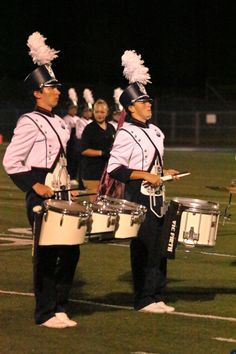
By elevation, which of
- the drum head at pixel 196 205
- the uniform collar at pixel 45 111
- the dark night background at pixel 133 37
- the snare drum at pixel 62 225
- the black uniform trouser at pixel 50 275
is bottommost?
the black uniform trouser at pixel 50 275

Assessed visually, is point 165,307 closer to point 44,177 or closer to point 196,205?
point 196,205

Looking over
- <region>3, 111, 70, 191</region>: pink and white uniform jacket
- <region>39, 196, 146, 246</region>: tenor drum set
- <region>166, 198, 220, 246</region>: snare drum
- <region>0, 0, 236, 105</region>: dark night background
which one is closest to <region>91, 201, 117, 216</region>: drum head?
<region>39, 196, 146, 246</region>: tenor drum set

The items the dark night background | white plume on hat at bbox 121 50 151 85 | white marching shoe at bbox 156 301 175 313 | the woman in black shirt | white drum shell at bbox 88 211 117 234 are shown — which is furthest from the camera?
the dark night background

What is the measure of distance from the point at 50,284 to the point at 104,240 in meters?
0.49

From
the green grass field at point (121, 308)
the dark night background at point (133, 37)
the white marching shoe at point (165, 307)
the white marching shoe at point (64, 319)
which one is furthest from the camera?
the dark night background at point (133, 37)

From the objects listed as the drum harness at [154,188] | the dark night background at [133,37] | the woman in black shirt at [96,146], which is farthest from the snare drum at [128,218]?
the dark night background at [133,37]

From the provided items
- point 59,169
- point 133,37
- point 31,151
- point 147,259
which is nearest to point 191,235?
point 147,259

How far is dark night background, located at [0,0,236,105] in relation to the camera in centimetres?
5900

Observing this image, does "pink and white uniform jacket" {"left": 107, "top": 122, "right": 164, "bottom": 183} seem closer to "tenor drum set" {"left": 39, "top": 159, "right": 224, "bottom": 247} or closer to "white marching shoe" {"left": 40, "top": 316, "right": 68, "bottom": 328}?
"tenor drum set" {"left": 39, "top": 159, "right": 224, "bottom": 247}

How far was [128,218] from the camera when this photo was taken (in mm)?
8047

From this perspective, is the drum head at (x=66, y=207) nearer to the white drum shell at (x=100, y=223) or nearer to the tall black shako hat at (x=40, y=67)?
the white drum shell at (x=100, y=223)

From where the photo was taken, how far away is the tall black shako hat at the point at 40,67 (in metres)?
8.26

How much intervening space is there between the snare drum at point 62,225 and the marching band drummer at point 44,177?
0.93ft

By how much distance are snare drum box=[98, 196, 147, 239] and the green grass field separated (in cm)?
66
